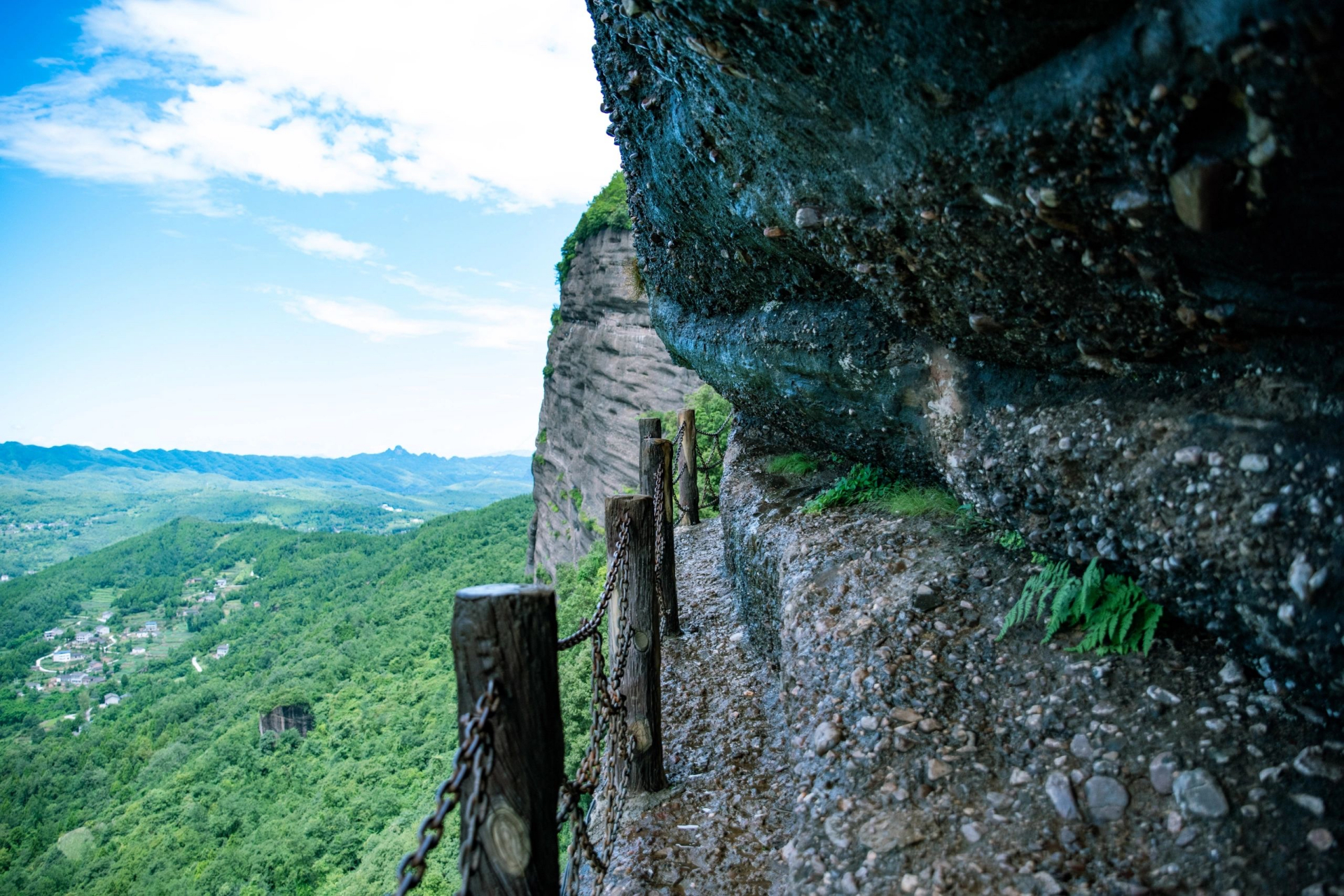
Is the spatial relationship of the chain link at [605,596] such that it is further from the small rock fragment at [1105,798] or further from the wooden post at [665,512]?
the small rock fragment at [1105,798]

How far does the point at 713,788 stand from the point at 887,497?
2.56m

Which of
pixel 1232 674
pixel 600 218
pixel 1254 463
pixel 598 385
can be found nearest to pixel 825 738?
pixel 1232 674

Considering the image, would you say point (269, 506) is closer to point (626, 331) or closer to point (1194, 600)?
point (626, 331)

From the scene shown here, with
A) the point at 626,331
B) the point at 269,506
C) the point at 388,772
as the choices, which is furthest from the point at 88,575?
the point at 626,331

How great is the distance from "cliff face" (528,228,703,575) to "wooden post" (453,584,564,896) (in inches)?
771

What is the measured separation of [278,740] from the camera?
30.6 metres

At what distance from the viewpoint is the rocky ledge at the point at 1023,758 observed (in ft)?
6.73

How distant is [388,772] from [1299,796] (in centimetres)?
2742

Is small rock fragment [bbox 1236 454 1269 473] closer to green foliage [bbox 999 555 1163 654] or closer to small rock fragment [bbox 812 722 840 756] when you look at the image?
green foliage [bbox 999 555 1163 654]

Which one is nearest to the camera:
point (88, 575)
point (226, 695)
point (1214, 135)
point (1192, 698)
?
point (1214, 135)

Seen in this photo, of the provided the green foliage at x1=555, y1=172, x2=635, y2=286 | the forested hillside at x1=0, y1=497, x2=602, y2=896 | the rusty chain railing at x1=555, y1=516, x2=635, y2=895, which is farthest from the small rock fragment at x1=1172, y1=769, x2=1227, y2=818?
the green foliage at x1=555, y1=172, x2=635, y2=286

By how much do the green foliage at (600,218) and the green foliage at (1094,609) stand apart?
21.5 meters

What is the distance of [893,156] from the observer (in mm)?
A: 2904

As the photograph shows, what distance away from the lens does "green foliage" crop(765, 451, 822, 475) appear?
7.22 meters
